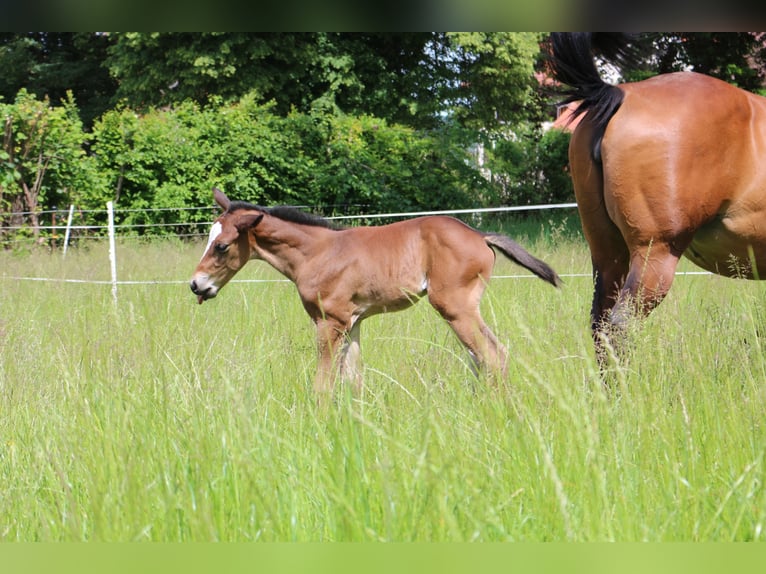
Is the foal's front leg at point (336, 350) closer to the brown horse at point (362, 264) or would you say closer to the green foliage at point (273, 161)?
the brown horse at point (362, 264)

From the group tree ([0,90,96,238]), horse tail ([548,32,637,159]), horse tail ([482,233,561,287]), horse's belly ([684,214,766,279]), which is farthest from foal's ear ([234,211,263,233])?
tree ([0,90,96,238])

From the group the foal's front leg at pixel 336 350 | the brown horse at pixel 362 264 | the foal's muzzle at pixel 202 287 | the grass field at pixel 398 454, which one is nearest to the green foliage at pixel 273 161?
the brown horse at pixel 362 264

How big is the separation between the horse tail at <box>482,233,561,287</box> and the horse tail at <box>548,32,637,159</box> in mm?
731

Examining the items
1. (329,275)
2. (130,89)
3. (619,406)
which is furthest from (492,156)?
(619,406)

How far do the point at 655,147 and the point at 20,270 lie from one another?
8.75 metres

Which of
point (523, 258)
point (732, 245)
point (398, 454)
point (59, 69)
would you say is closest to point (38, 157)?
point (523, 258)

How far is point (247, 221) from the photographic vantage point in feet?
15.3

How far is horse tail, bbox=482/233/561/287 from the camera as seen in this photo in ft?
14.2

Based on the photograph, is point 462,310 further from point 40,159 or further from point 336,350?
point 40,159

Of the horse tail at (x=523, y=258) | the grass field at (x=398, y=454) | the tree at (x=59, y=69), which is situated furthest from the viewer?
the tree at (x=59, y=69)

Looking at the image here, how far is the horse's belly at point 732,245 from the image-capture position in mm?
3771

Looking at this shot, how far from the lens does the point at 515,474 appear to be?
6.94 ft

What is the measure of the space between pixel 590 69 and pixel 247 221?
2219mm

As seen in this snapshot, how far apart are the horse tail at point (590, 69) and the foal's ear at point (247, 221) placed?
6.60 feet
